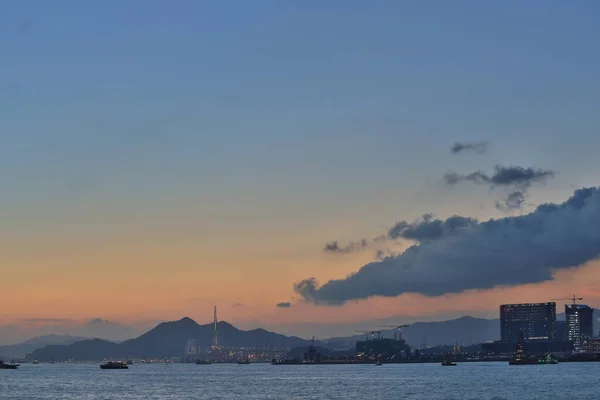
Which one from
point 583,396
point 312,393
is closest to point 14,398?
point 312,393

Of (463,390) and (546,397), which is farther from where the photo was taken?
(463,390)

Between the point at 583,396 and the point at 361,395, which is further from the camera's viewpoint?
the point at 361,395

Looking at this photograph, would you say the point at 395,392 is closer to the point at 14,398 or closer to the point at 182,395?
the point at 182,395

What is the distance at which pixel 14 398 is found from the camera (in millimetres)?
183250

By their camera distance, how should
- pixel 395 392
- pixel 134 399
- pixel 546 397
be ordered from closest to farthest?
pixel 546 397
pixel 134 399
pixel 395 392

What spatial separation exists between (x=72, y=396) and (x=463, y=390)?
89.6 m

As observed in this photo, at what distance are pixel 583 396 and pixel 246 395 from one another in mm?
70856

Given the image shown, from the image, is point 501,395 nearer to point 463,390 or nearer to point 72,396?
point 463,390

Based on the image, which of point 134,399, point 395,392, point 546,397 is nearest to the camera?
point 546,397

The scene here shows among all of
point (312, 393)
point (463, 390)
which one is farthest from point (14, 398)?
point (463, 390)

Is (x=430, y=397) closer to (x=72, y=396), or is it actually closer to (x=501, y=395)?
(x=501, y=395)

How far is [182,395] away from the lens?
195m

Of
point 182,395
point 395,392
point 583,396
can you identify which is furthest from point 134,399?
point 583,396

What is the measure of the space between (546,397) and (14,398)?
110900mm
